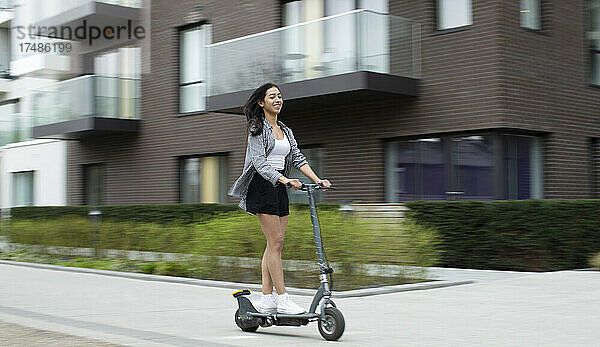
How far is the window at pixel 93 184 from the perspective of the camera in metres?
23.6

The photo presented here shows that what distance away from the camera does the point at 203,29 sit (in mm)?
20266

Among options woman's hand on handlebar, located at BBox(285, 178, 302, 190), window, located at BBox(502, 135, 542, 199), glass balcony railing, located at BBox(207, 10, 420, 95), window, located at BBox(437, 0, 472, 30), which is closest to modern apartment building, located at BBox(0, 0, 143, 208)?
glass balcony railing, located at BBox(207, 10, 420, 95)

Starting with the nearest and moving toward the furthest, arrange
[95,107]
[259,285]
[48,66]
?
1. [259,285]
2. [95,107]
3. [48,66]

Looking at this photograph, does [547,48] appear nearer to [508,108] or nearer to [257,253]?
[508,108]

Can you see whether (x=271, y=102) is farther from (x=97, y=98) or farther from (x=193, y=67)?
(x=97, y=98)

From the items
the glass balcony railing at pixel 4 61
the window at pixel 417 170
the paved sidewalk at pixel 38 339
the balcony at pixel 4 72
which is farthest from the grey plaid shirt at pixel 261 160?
the glass balcony railing at pixel 4 61

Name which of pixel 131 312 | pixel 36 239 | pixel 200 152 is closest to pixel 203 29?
pixel 200 152

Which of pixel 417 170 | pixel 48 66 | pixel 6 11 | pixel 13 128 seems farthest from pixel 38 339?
pixel 6 11

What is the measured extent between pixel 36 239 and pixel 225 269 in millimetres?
7295

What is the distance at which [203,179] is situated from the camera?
20.1 meters

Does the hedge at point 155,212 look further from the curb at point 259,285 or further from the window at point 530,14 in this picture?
the window at point 530,14

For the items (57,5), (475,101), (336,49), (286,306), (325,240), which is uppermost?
(57,5)

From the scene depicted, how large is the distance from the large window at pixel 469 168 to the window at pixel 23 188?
1693 centimetres

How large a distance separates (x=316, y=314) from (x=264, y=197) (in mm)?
988
